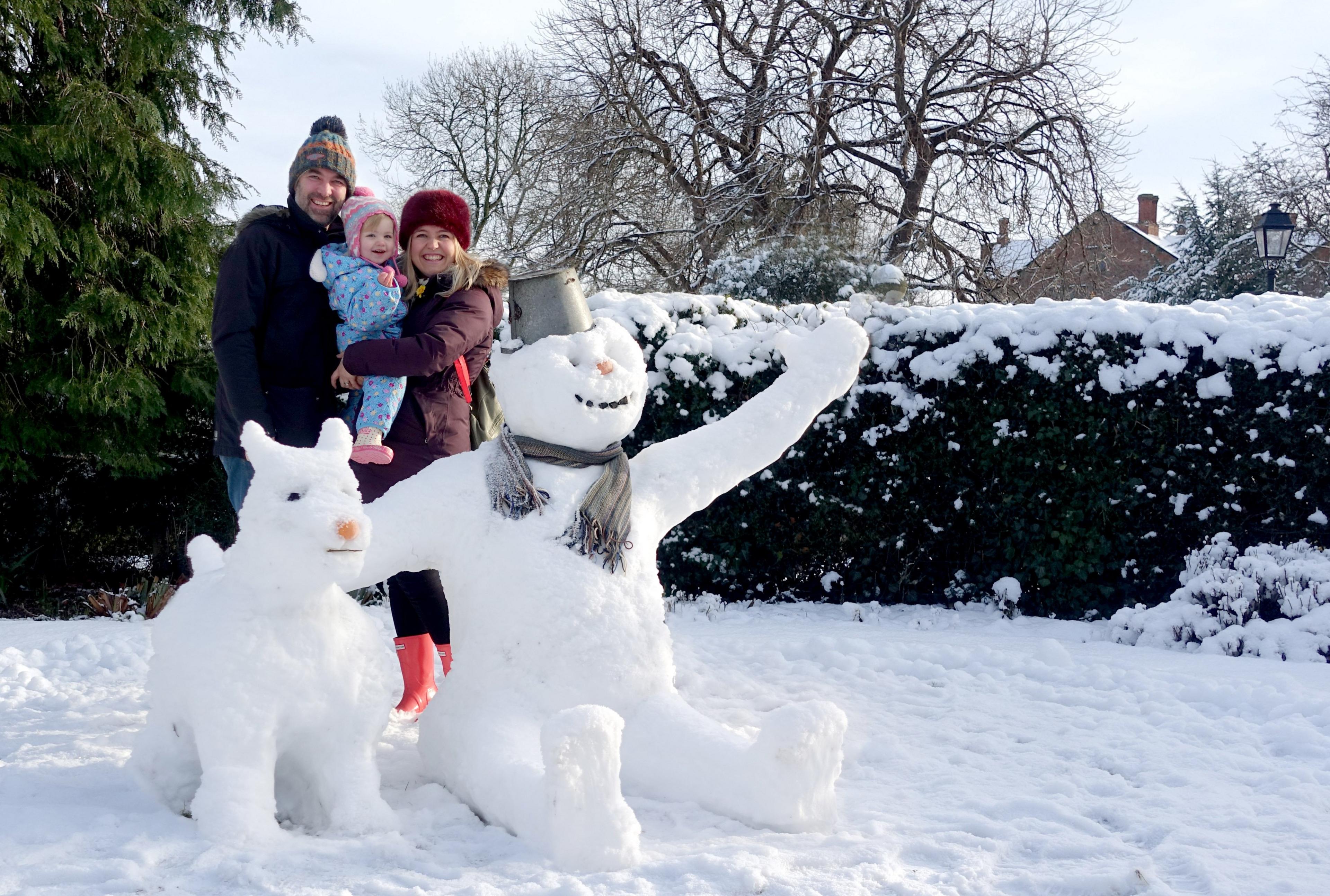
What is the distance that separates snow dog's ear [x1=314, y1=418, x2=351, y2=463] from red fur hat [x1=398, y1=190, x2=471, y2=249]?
92 centimetres

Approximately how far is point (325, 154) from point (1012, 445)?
392 cm

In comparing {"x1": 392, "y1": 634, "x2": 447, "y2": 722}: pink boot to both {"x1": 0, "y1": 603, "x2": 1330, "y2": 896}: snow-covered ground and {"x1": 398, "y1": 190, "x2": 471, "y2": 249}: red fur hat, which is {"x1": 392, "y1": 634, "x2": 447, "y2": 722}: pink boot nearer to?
{"x1": 0, "y1": 603, "x2": 1330, "y2": 896}: snow-covered ground

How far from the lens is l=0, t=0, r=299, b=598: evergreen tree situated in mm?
6105

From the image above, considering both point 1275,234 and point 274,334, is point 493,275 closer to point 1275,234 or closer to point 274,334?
point 274,334

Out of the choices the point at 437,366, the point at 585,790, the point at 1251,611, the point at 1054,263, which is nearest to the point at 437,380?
the point at 437,366

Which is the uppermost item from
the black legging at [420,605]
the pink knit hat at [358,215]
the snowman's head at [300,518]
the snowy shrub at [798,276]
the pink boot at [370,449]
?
the snowy shrub at [798,276]

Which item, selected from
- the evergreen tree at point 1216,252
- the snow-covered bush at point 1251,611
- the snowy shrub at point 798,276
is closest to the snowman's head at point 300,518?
the snow-covered bush at point 1251,611

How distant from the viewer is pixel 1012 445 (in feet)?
18.1

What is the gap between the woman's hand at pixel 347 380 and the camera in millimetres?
2967

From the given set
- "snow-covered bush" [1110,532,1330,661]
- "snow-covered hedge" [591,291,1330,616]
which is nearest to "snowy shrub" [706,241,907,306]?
"snow-covered hedge" [591,291,1330,616]

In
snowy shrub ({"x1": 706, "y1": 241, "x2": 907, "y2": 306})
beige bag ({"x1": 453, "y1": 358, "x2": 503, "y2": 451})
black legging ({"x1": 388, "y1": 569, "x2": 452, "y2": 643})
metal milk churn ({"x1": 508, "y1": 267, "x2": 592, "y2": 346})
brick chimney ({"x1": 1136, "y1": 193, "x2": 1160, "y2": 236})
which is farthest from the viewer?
brick chimney ({"x1": 1136, "y1": 193, "x2": 1160, "y2": 236})

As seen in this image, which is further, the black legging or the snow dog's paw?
the black legging

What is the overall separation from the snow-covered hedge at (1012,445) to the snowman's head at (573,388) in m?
2.90

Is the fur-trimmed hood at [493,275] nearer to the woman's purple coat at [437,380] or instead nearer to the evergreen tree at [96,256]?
the woman's purple coat at [437,380]
